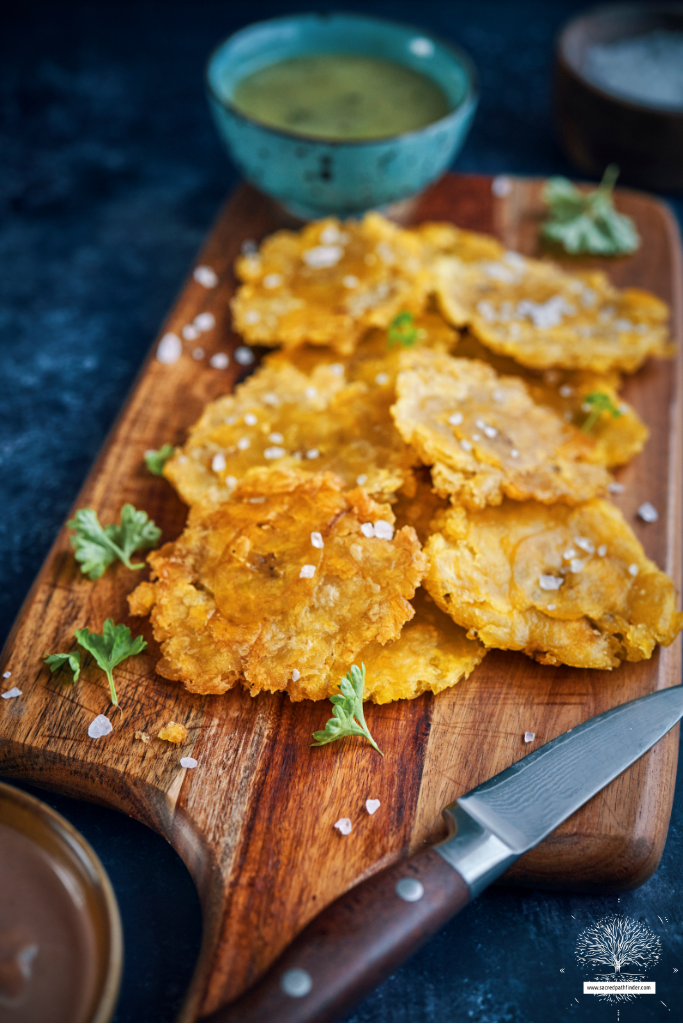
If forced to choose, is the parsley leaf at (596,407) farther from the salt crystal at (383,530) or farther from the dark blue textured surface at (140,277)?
the dark blue textured surface at (140,277)

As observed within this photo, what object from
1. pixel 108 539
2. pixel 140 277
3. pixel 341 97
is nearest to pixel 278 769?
pixel 108 539

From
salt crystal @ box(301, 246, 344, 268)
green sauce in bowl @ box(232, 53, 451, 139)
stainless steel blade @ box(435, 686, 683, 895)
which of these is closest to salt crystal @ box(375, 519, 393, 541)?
stainless steel blade @ box(435, 686, 683, 895)

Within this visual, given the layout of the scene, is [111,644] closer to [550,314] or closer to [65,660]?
[65,660]

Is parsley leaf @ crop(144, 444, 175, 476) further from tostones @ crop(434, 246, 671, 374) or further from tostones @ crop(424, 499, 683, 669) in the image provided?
tostones @ crop(434, 246, 671, 374)

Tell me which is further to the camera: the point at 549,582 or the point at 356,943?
the point at 549,582

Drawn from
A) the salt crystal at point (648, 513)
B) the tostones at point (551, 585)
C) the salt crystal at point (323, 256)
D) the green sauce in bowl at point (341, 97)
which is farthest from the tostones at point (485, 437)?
the green sauce in bowl at point (341, 97)

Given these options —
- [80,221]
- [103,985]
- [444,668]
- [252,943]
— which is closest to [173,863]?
[252,943]
